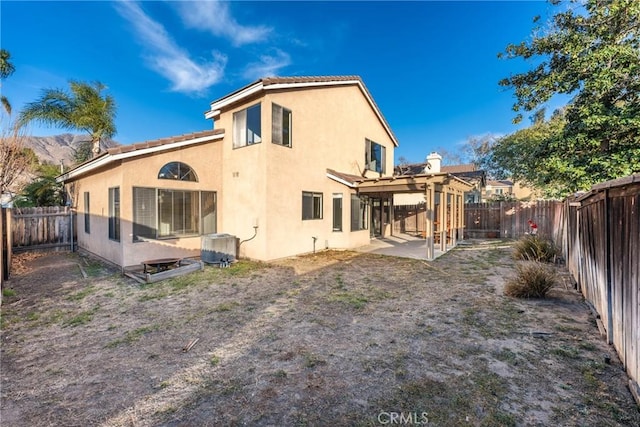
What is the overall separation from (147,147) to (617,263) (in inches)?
425

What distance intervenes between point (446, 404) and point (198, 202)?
9.72 m

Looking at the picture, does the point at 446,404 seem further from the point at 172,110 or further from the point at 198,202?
the point at 172,110

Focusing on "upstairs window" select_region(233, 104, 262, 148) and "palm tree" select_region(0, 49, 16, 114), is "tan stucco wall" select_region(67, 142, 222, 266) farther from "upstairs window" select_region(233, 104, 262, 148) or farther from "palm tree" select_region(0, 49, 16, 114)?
"palm tree" select_region(0, 49, 16, 114)

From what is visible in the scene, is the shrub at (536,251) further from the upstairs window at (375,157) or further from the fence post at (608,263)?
the upstairs window at (375,157)

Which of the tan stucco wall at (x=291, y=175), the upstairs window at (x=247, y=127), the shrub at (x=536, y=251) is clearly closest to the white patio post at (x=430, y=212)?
the shrub at (x=536, y=251)

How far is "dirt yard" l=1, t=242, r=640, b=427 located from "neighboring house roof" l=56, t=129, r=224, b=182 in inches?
148

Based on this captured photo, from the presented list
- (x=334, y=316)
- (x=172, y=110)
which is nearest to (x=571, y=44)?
(x=334, y=316)

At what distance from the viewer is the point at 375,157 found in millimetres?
16047

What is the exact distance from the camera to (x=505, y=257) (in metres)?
10.7

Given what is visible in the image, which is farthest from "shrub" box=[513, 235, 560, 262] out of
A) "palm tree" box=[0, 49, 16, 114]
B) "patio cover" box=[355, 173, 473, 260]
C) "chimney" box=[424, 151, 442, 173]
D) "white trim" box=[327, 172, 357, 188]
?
"palm tree" box=[0, 49, 16, 114]

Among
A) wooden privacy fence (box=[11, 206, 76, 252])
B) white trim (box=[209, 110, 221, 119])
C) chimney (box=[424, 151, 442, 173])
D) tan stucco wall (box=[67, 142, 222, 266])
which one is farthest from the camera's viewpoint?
chimney (box=[424, 151, 442, 173])

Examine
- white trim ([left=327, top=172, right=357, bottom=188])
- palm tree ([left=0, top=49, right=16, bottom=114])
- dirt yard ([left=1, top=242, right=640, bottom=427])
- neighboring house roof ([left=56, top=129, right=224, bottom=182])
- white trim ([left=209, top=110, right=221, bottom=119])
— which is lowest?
dirt yard ([left=1, top=242, right=640, bottom=427])

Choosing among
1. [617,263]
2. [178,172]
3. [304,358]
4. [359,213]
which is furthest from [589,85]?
[178,172]

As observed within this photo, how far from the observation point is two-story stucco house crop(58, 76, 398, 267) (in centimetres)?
885
